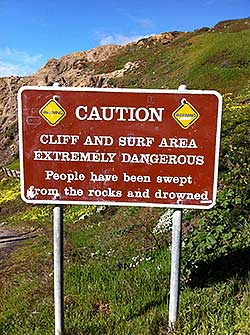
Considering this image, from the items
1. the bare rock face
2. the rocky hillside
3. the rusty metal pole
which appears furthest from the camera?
the bare rock face

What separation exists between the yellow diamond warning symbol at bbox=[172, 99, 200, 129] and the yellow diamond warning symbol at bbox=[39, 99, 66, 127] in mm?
1031

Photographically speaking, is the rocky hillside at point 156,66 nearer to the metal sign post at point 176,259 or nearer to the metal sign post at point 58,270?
the metal sign post at point 176,259

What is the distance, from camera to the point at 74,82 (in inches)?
2437

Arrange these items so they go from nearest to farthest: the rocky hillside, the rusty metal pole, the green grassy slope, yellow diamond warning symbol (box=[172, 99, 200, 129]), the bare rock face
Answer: yellow diamond warning symbol (box=[172, 99, 200, 129]) < the rusty metal pole < the green grassy slope < the rocky hillside < the bare rock face

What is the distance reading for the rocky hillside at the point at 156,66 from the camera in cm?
3994

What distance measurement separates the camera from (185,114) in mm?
4188

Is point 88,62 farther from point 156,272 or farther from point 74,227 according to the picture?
point 156,272

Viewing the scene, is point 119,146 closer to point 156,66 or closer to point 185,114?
point 185,114

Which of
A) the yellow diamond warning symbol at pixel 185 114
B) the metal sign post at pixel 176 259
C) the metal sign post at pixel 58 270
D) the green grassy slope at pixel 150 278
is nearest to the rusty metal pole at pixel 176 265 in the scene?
the metal sign post at pixel 176 259

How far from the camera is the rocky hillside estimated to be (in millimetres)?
39938

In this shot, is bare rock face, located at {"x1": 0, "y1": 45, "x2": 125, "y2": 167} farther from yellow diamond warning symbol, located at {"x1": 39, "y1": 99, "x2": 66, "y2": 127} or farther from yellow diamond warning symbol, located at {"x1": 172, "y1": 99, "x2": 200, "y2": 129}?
yellow diamond warning symbol, located at {"x1": 172, "y1": 99, "x2": 200, "y2": 129}

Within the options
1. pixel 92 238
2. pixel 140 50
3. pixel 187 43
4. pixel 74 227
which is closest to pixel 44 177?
pixel 92 238

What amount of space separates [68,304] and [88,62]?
65944 millimetres

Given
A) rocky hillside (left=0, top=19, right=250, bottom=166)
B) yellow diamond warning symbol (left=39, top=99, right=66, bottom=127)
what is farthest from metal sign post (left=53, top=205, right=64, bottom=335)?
rocky hillside (left=0, top=19, right=250, bottom=166)
